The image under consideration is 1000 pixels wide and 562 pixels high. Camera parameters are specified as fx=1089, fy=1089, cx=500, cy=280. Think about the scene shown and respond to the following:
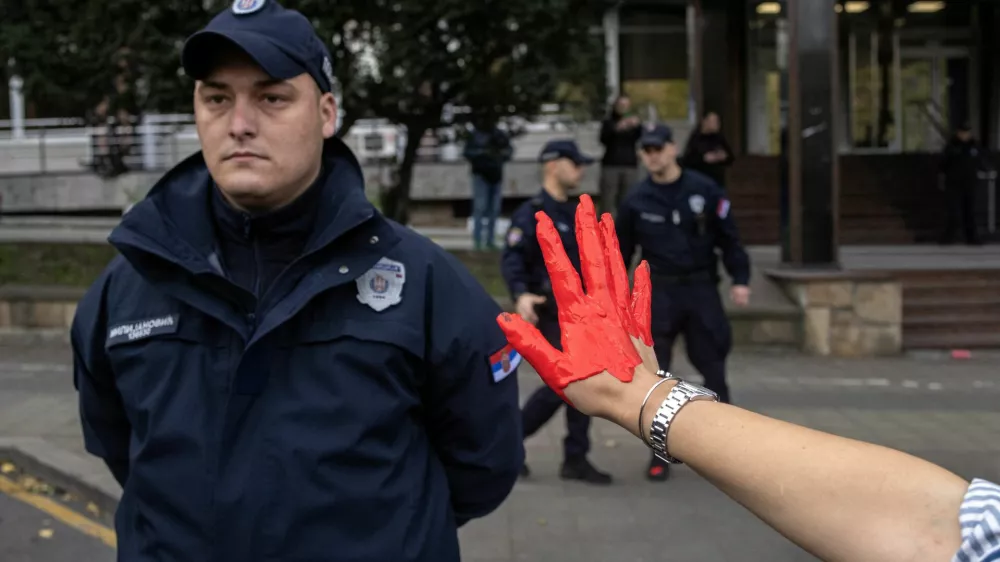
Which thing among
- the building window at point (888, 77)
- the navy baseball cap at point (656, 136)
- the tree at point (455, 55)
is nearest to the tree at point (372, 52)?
the tree at point (455, 55)

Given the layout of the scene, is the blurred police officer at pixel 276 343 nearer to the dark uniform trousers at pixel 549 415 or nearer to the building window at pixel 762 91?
the dark uniform trousers at pixel 549 415

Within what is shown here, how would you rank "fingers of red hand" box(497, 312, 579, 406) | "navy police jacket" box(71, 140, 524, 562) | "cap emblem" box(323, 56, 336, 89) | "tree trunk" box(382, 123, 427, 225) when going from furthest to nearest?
1. "tree trunk" box(382, 123, 427, 225)
2. "cap emblem" box(323, 56, 336, 89)
3. "navy police jacket" box(71, 140, 524, 562)
4. "fingers of red hand" box(497, 312, 579, 406)

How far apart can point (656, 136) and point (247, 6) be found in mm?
4441

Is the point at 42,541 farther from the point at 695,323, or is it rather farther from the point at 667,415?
the point at 667,415

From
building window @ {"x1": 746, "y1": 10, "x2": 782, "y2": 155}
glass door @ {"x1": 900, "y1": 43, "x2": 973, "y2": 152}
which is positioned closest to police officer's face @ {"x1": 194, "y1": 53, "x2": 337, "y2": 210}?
building window @ {"x1": 746, "y1": 10, "x2": 782, "y2": 155}

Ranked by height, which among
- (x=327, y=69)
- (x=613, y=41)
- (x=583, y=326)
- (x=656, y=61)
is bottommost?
(x=583, y=326)

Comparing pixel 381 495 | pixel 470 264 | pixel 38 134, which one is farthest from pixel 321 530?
pixel 38 134

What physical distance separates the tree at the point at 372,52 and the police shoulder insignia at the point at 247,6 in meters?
8.40

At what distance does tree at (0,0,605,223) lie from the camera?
10.9 metres

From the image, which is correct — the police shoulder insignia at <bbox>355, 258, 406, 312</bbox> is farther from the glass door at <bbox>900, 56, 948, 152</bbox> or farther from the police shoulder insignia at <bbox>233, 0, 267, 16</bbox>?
the glass door at <bbox>900, 56, 948, 152</bbox>

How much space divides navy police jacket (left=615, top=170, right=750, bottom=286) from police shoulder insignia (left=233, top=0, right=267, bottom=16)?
171 inches

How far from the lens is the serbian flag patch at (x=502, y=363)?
2.45 metres

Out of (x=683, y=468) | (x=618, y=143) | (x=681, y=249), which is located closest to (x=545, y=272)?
(x=681, y=249)

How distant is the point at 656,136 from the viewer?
648cm
